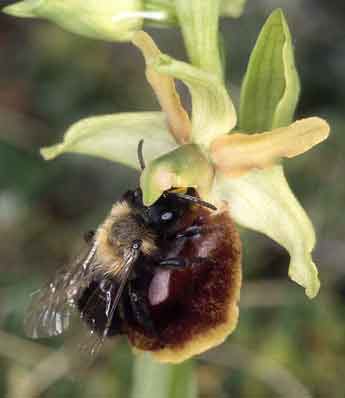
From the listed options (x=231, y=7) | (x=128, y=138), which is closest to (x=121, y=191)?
(x=128, y=138)

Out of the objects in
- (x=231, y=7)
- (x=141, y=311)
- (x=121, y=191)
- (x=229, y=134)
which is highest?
(x=231, y=7)

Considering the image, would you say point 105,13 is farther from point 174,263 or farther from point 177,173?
point 174,263

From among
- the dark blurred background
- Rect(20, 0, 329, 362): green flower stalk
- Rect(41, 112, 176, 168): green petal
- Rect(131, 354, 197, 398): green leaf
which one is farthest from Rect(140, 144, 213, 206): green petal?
the dark blurred background

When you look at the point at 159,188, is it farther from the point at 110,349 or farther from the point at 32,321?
the point at 110,349

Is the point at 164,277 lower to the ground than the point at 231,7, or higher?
lower

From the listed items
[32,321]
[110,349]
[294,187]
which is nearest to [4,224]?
[110,349]

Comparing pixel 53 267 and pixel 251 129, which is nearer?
pixel 251 129
